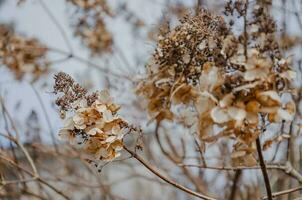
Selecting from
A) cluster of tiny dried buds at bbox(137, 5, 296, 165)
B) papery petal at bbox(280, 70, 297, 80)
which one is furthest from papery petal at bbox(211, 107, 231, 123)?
papery petal at bbox(280, 70, 297, 80)

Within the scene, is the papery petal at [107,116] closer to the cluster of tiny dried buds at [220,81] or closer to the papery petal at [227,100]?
the cluster of tiny dried buds at [220,81]

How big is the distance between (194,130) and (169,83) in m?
0.23

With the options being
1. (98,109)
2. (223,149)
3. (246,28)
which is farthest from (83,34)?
(98,109)

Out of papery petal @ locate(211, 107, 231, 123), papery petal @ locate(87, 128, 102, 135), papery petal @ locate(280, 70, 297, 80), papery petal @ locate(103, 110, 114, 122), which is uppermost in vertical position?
papery petal @ locate(280, 70, 297, 80)

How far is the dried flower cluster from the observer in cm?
127

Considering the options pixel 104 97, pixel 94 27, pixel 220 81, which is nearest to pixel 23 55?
pixel 94 27

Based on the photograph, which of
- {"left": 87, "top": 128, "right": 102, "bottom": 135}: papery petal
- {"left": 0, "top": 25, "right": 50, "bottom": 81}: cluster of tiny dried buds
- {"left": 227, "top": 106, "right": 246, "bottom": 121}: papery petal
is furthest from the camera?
{"left": 0, "top": 25, "right": 50, "bottom": 81}: cluster of tiny dried buds

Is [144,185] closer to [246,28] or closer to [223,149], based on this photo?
[223,149]

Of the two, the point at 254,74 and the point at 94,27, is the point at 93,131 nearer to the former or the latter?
the point at 254,74

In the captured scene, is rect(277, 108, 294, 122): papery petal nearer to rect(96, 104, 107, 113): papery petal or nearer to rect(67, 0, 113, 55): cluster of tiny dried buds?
rect(96, 104, 107, 113): papery petal

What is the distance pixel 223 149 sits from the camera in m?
2.85

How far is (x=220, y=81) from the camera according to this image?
117 cm

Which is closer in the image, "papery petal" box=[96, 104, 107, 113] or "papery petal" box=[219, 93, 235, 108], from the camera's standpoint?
"papery petal" box=[219, 93, 235, 108]

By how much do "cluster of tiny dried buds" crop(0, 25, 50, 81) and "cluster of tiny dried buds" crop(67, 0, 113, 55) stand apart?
0.31 metres
